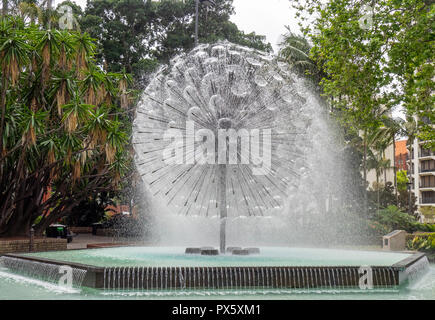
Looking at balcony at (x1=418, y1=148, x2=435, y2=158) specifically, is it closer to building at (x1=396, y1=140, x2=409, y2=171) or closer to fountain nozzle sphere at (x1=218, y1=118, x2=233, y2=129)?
building at (x1=396, y1=140, x2=409, y2=171)

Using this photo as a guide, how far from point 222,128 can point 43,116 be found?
765 centimetres

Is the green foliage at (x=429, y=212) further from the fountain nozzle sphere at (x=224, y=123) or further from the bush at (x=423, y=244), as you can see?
the fountain nozzle sphere at (x=224, y=123)

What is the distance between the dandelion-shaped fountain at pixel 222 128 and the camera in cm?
1424

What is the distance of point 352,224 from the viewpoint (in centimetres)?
2762

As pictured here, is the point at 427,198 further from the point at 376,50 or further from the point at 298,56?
the point at 376,50

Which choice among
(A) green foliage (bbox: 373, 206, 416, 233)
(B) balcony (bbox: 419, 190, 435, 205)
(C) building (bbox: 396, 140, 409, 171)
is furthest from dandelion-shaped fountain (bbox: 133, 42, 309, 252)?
(C) building (bbox: 396, 140, 409, 171)

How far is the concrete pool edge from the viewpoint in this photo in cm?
1033

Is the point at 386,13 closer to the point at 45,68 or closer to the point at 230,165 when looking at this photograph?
the point at 230,165

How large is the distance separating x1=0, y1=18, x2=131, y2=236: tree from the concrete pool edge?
8.53m

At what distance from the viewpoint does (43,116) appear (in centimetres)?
1825

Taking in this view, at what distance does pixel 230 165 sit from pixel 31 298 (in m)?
6.75

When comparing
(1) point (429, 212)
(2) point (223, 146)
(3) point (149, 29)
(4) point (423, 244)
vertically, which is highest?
(3) point (149, 29)

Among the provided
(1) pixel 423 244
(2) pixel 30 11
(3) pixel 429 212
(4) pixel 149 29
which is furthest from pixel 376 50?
(3) pixel 429 212

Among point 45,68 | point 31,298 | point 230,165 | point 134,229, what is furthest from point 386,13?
point 134,229
